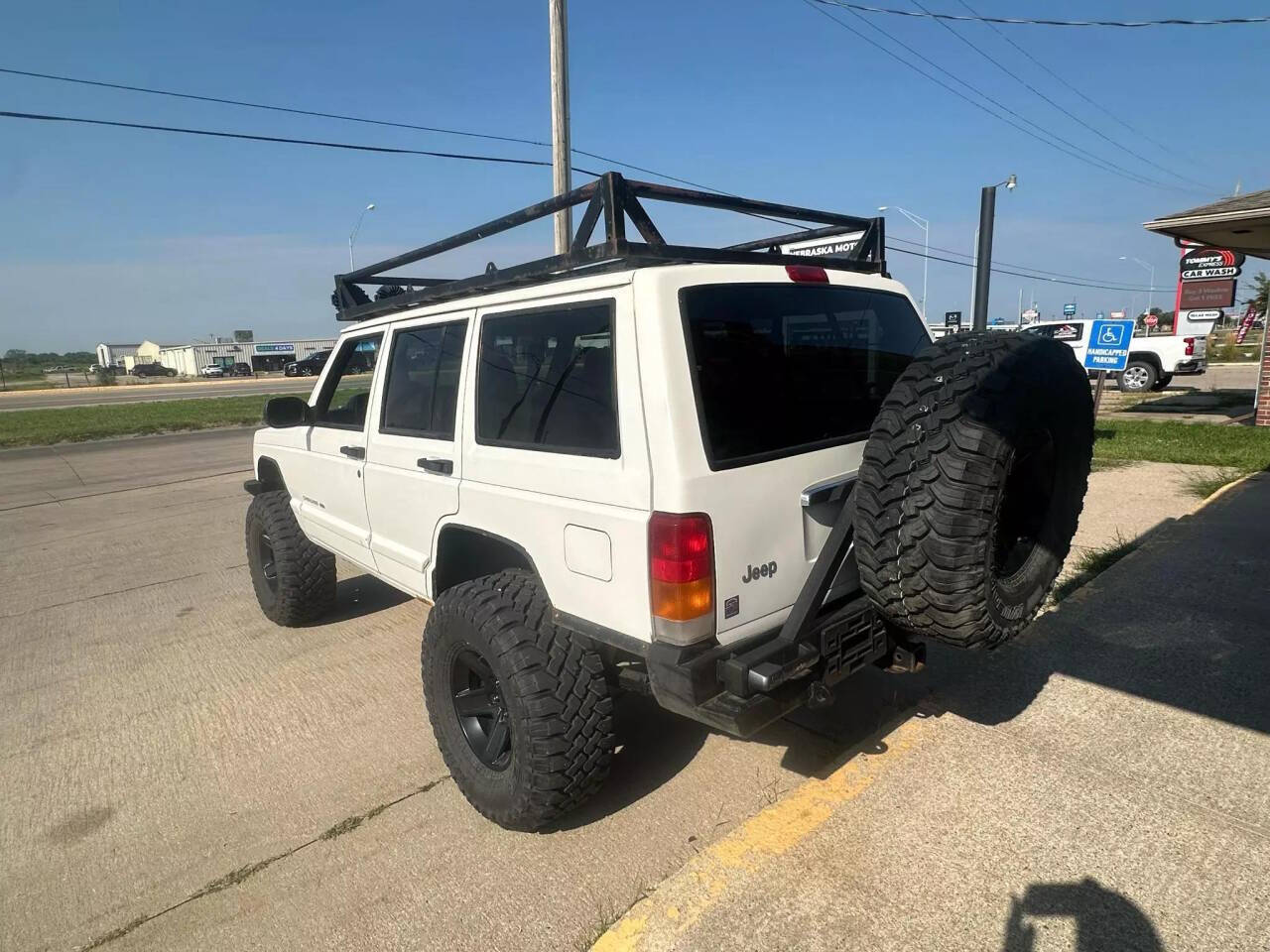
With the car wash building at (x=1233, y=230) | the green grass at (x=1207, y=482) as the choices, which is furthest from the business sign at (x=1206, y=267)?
the green grass at (x=1207, y=482)

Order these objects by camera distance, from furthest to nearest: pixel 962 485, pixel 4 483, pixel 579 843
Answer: pixel 4 483 < pixel 579 843 < pixel 962 485

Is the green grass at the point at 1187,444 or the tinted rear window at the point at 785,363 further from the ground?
the tinted rear window at the point at 785,363

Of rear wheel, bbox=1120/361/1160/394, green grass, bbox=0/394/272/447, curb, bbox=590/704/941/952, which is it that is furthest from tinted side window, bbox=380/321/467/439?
rear wheel, bbox=1120/361/1160/394

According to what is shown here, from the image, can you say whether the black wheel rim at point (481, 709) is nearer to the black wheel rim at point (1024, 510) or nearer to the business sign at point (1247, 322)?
the black wheel rim at point (1024, 510)

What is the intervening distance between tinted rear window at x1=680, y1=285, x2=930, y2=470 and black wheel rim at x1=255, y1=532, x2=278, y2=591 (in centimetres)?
380

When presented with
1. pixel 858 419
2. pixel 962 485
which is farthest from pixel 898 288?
pixel 962 485

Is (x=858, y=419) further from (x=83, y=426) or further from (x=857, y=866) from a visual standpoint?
(x=83, y=426)

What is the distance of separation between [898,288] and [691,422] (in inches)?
62.4

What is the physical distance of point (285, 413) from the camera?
429cm

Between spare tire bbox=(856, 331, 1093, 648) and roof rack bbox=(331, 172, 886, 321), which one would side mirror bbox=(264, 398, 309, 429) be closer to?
roof rack bbox=(331, 172, 886, 321)

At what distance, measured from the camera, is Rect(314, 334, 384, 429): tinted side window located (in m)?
4.06

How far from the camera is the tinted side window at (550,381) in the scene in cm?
251

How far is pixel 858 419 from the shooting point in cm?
288

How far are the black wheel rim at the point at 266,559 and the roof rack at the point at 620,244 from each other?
1.86m
